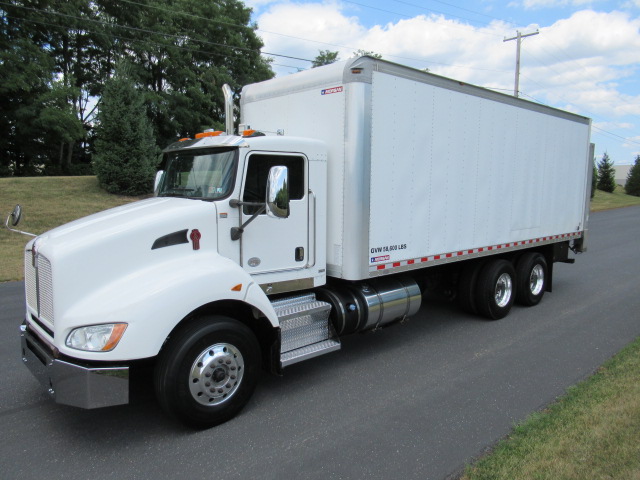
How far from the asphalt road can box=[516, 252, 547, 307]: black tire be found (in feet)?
3.56

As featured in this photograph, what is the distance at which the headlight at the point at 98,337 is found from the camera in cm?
345

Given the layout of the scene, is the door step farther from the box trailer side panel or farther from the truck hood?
the truck hood

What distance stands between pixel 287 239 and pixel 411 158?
1.88 m

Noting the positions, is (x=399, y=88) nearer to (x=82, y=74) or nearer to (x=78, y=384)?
(x=78, y=384)

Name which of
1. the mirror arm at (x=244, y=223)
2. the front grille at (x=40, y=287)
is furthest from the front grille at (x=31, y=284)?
the mirror arm at (x=244, y=223)

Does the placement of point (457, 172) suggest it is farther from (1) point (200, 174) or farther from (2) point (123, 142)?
(2) point (123, 142)

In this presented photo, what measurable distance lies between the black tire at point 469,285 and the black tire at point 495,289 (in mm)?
62

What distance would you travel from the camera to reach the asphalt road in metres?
3.52

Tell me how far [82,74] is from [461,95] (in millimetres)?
37415

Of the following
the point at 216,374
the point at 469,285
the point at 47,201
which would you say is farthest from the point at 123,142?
the point at 216,374

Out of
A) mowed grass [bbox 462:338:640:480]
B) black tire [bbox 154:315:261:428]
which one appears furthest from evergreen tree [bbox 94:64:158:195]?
mowed grass [bbox 462:338:640:480]

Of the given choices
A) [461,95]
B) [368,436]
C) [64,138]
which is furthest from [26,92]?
[368,436]

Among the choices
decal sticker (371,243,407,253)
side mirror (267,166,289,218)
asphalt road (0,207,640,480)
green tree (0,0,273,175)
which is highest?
green tree (0,0,273,175)

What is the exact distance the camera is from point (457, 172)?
631cm
